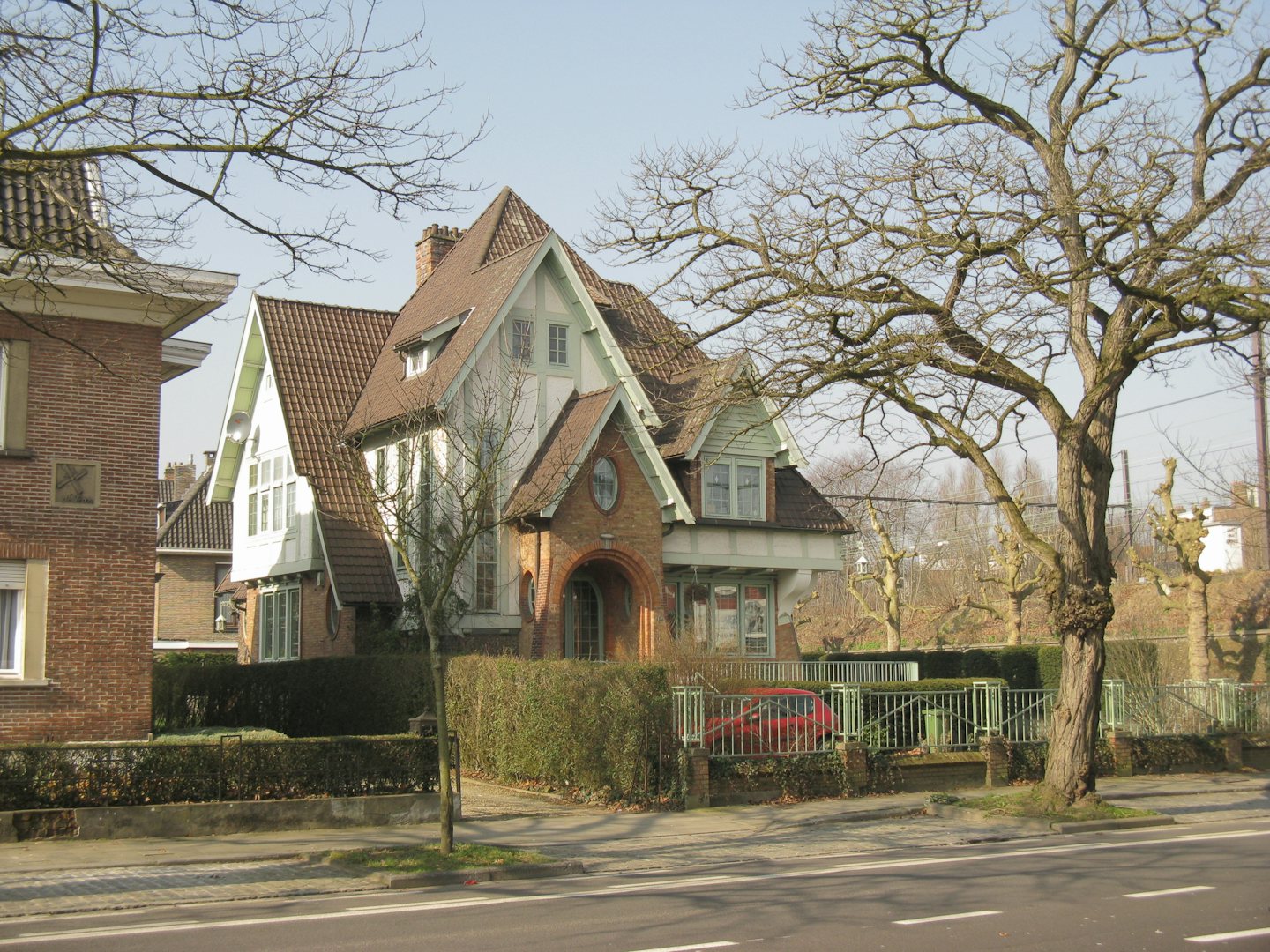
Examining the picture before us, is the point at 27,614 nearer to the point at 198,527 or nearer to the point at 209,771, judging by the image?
the point at 209,771

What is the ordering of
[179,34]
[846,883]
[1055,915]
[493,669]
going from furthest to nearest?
[493,669] → [846,883] → [179,34] → [1055,915]

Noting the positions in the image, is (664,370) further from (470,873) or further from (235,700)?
(470,873)

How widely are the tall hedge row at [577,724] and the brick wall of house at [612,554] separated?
537 cm

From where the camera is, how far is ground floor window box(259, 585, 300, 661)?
31.3 meters

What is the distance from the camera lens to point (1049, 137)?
17.5m

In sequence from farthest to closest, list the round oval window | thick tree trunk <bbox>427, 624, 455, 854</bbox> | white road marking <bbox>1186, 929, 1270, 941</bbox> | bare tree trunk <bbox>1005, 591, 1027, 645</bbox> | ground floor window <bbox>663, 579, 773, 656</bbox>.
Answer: bare tree trunk <bbox>1005, 591, 1027, 645</bbox> → ground floor window <bbox>663, 579, 773, 656</bbox> → the round oval window → thick tree trunk <bbox>427, 624, 455, 854</bbox> → white road marking <bbox>1186, 929, 1270, 941</bbox>

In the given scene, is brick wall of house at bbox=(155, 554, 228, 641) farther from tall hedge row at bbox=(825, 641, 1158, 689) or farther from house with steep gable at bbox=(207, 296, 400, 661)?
tall hedge row at bbox=(825, 641, 1158, 689)

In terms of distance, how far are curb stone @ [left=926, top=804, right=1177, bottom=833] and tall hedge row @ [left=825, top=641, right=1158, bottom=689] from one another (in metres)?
14.5

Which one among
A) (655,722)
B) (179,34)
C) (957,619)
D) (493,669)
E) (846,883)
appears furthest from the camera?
(957,619)

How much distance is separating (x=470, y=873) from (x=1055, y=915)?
561 centimetres

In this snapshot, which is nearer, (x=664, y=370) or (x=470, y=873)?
(x=470, y=873)

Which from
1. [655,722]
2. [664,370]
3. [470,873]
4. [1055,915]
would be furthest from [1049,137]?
[664,370]

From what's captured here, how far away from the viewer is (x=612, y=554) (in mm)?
27812

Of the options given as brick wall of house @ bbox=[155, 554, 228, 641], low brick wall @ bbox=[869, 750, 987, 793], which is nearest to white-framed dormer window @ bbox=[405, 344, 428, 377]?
low brick wall @ bbox=[869, 750, 987, 793]
